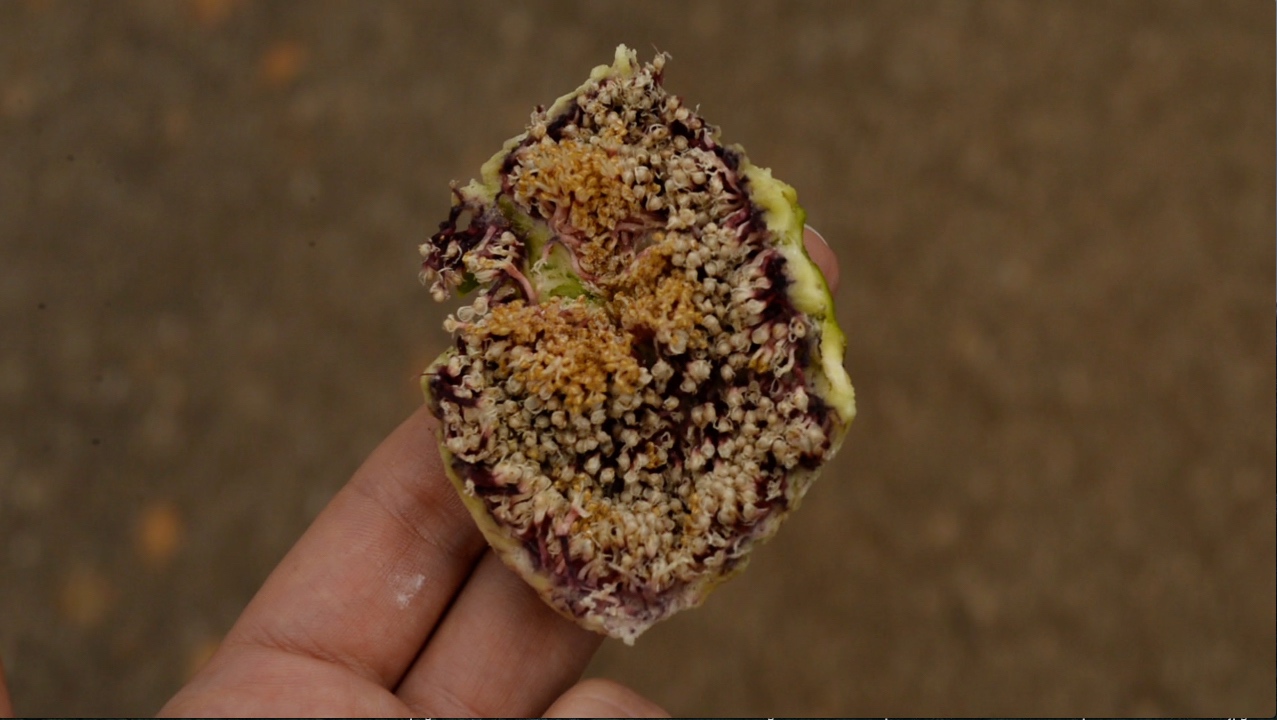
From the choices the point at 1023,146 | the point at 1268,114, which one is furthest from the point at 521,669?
the point at 1268,114

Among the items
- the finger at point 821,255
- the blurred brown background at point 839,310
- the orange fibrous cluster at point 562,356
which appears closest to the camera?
the orange fibrous cluster at point 562,356

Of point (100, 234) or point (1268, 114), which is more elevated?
point (1268, 114)

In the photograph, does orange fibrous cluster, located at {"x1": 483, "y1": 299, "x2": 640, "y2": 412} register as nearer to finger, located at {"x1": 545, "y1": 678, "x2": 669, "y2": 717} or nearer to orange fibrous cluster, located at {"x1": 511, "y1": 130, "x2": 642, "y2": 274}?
→ orange fibrous cluster, located at {"x1": 511, "y1": 130, "x2": 642, "y2": 274}

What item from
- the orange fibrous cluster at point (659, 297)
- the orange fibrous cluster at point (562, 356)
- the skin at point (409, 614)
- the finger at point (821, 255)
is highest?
the finger at point (821, 255)

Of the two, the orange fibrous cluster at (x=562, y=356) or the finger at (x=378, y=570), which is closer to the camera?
the orange fibrous cluster at (x=562, y=356)

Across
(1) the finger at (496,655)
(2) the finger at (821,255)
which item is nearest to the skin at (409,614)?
(1) the finger at (496,655)

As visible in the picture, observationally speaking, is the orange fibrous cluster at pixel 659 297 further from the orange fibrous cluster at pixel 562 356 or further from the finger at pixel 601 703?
the finger at pixel 601 703

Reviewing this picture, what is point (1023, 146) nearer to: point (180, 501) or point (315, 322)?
point (315, 322)
